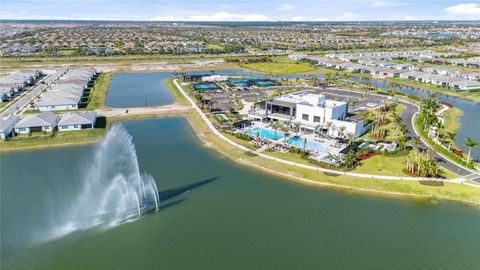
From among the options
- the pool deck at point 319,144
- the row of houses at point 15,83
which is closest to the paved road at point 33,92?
the row of houses at point 15,83

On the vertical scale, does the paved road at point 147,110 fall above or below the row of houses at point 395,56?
below

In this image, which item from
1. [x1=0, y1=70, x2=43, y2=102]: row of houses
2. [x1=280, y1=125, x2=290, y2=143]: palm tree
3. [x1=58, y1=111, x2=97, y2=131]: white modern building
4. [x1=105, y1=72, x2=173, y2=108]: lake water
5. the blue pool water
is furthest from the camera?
[x1=105, y1=72, x2=173, y2=108]: lake water

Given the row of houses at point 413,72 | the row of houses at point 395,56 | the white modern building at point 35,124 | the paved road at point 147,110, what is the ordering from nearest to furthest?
the white modern building at point 35,124 → the paved road at point 147,110 → the row of houses at point 413,72 → the row of houses at point 395,56

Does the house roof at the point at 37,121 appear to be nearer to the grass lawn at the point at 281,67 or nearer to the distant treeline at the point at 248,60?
the grass lawn at the point at 281,67

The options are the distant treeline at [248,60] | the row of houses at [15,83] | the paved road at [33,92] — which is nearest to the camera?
the paved road at [33,92]

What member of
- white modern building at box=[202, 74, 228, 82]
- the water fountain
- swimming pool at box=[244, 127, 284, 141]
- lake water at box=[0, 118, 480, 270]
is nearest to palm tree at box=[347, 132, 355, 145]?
swimming pool at box=[244, 127, 284, 141]

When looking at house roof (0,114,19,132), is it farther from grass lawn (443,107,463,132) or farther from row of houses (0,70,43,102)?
Answer: grass lawn (443,107,463,132)

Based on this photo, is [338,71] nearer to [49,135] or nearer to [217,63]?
[217,63]
